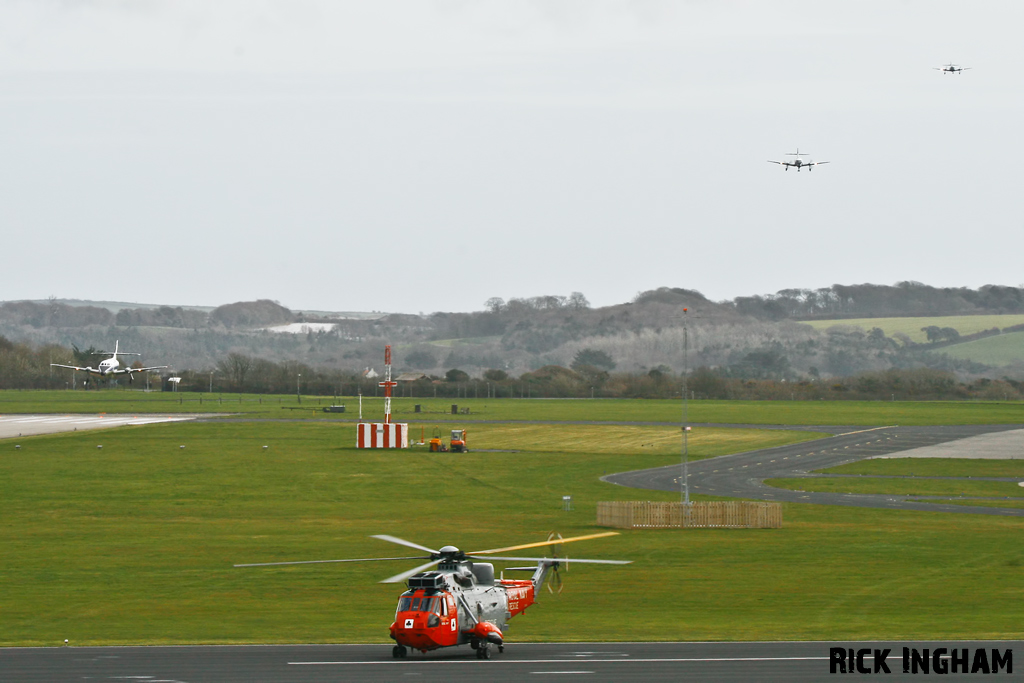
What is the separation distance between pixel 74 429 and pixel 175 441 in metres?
19.8

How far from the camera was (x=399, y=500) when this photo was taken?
246 feet

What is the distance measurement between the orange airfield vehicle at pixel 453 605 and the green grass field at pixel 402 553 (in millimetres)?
3719

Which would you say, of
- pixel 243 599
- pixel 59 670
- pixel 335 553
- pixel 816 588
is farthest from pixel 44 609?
pixel 816 588

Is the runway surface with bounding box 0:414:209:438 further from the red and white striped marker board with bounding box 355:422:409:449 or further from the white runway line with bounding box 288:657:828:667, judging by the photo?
the white runway line with bounding box 288:657:828:667

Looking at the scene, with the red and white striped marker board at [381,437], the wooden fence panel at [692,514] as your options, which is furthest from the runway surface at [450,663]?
the red and white striped marker board at [381,437]

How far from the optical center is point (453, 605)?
30562mm

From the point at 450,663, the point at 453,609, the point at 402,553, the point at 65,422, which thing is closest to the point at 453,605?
the point at 453,609

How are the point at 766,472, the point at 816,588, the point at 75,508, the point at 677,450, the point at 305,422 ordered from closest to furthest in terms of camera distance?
the point at 816,588, the point at 75,508, the point at 766,472, the point at 677,450, the point at 305,422

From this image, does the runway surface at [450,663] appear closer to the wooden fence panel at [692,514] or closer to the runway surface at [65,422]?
the wooden fence panel at [692,514]

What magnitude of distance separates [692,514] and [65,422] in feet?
334

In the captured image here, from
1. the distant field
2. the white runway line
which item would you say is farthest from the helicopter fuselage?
the distant field

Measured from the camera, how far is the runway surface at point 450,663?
2977 cm

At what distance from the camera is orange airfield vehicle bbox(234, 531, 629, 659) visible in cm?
3008

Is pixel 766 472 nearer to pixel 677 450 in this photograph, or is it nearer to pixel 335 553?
pixel 677 450
